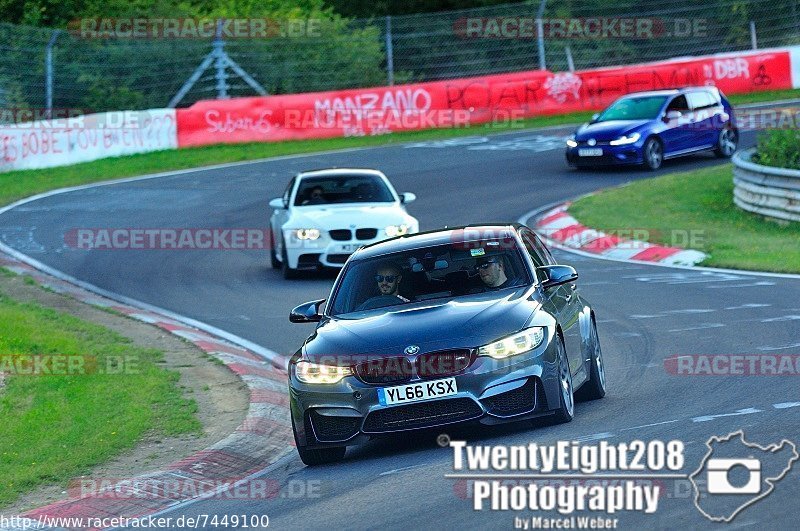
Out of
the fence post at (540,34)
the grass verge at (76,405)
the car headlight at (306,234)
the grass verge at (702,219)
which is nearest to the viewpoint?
the grass verge at (76,405)

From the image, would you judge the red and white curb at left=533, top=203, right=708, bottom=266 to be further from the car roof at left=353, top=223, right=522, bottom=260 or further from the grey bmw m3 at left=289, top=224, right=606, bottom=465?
the grey bmw m3 at left=289, top=224, right=606, bottom=465

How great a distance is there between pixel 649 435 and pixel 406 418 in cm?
147

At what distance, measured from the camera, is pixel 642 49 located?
127ft

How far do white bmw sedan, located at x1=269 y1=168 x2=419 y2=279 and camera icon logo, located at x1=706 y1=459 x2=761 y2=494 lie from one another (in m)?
11.3

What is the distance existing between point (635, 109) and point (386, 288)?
19995 millimetres

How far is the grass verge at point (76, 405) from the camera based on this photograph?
958cm

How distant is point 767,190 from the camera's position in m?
21.7

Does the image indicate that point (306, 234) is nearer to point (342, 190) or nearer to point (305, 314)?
point (342, 190)

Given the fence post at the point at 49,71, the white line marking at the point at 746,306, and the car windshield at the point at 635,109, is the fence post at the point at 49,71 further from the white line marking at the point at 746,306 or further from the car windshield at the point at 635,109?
Result: the white line marking at the point at 746,306

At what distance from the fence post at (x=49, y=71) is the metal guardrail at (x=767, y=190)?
55.0 feet

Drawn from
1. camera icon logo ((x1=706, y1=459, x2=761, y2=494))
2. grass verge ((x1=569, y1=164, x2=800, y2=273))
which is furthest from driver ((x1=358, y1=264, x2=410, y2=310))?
grass verge ((x1=569, y1=164, x2=800, y2=273))

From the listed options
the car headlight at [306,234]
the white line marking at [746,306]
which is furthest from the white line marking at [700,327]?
the car headlight at [306,234]

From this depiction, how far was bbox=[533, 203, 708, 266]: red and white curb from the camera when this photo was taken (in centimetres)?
1925

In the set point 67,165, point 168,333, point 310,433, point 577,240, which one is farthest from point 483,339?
point 67,165
